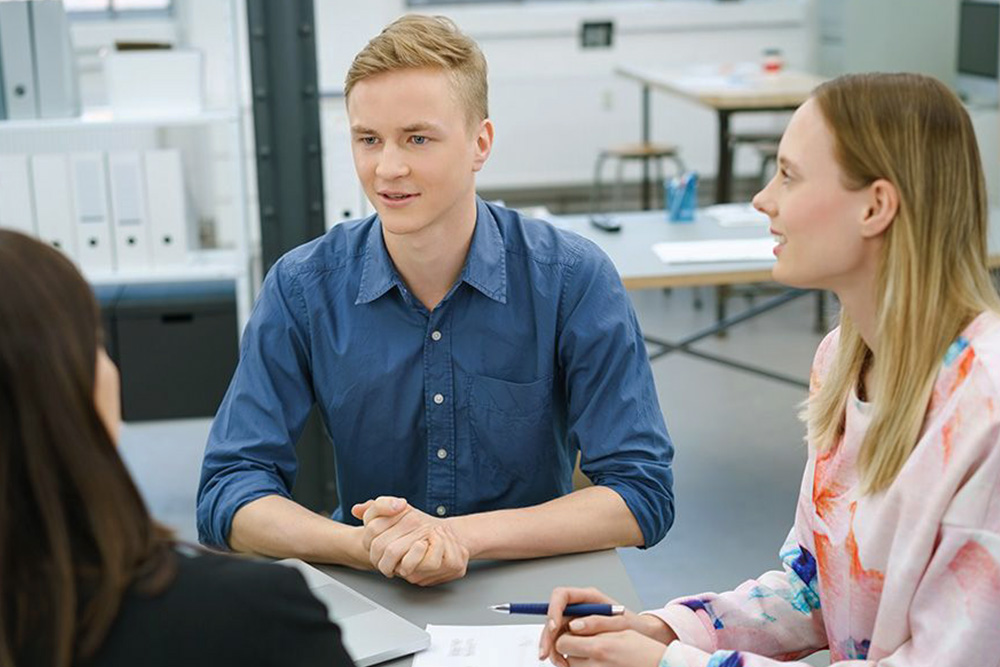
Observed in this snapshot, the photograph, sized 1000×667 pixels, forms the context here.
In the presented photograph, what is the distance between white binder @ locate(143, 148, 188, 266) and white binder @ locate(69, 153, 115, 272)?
0.40 feet

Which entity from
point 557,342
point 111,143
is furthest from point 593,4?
point 557,342

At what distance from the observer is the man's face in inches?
68.6

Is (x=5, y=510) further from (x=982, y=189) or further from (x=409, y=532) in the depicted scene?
(x=982, y=189)

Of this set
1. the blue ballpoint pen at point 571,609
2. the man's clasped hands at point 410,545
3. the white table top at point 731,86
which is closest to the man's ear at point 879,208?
the blue ballpoint pen at point 571,609

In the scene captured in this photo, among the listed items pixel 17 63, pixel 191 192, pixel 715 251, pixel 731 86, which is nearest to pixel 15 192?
pixel 17 63

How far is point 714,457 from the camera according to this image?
13.7 ft

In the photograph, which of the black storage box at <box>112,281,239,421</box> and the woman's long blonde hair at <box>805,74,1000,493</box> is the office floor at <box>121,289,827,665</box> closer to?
the black storage box at <box>112,281,239,421</box>

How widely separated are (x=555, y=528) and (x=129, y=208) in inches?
99.0

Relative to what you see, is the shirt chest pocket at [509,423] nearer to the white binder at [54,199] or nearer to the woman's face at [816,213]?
the woman's face at [816,213]

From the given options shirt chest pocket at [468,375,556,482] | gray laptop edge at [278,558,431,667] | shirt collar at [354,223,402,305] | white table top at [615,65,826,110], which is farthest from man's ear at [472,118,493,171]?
white table top at [615,65,826,110]

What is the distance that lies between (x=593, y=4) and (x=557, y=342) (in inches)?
226

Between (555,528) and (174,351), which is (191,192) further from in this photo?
(555,528)

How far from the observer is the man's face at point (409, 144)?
68.6 inches

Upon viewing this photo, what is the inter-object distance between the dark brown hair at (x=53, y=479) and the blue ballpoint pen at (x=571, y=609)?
566 millimetres
